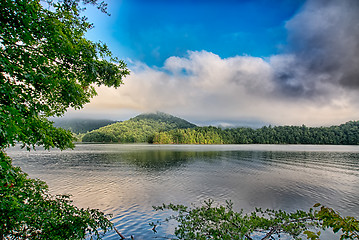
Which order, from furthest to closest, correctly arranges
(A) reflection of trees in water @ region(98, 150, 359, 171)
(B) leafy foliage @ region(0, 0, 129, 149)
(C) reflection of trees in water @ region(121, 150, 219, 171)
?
1. (A) reflection of trees in water @ region(98, 150, 359, 171)
2. (C) reflection of trees in water @ region(121, 150, 219, 171)
3. (B) leafy foliage @ region(0, 0, 129, 149)

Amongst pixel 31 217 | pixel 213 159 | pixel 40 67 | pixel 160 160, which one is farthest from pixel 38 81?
pixel 213 159

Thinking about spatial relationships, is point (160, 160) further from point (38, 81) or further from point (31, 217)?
point (38, 81)

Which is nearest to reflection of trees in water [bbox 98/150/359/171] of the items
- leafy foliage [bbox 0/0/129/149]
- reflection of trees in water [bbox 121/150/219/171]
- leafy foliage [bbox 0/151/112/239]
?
reflection of trees in water [bbox 121/150/219/171]

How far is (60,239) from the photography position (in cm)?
578

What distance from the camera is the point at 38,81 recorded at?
5.09m

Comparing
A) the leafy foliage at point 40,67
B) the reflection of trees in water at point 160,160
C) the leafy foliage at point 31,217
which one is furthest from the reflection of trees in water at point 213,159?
the leafy foliage at point 40,67

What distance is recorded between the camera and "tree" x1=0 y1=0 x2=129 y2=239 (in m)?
4.35

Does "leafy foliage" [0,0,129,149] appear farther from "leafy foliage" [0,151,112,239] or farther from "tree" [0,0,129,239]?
"leafy foliage" [0,151,112,239]

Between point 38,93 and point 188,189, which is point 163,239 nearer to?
point 38,93

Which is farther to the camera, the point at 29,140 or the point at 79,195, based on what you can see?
the point at 79,195

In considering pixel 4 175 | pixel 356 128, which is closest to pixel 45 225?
pixel 4 175

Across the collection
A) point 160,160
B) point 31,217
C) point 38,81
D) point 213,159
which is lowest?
point 213,159

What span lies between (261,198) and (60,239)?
810 inches

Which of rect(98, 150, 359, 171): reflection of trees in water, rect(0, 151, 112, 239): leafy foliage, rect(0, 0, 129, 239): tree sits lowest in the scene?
rect(98, 150, 359, 171): reflection of trees in water
